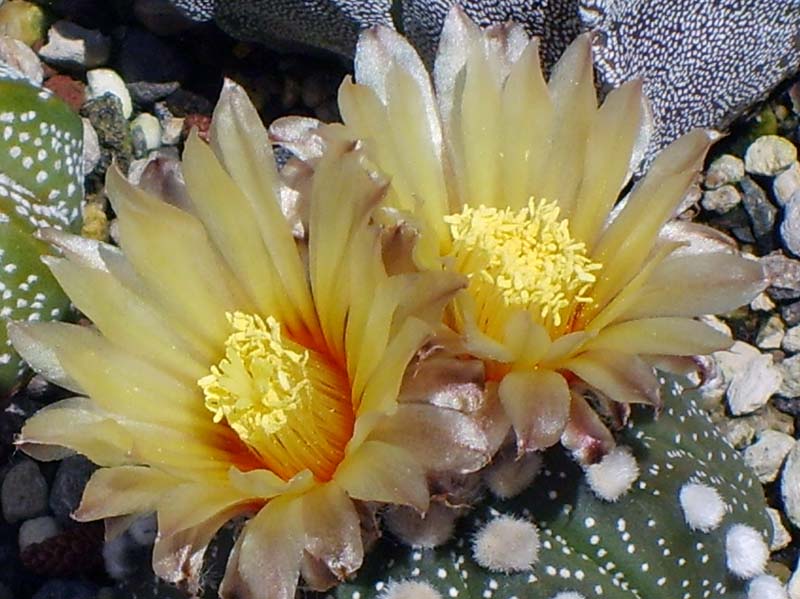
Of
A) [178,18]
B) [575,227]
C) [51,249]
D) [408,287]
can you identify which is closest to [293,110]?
[178,18]

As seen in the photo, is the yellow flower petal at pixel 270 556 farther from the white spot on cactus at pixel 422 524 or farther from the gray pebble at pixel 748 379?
the gray pebble at pixel 748 379

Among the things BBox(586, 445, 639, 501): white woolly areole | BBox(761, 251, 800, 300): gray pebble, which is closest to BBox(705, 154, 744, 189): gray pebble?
BBox(761, 251, 800, 300): gray pebble

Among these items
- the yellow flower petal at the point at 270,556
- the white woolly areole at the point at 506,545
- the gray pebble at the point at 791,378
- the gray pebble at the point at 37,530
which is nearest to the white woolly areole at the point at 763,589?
the white woolly areole at the point at 506,545

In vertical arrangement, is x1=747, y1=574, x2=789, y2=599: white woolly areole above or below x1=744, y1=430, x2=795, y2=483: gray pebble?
above

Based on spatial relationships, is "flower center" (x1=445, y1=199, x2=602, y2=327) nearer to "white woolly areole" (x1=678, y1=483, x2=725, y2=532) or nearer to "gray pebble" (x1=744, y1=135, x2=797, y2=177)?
"white woolly areole" (x1=678, y1=483, x2=725, y2=532)

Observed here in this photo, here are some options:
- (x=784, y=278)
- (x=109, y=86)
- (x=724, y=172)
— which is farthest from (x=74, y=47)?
(x=784, y=278)

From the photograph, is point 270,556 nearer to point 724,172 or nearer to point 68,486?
point 68,486
